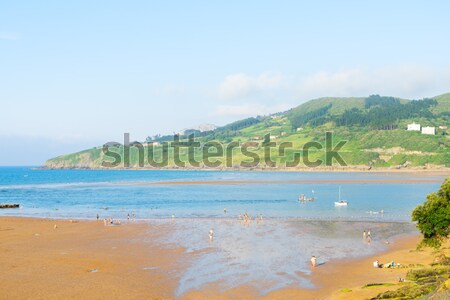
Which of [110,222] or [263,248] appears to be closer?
[263,248]

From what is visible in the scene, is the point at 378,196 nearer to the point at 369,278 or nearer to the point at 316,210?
the point at 316,210

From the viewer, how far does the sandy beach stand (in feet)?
113

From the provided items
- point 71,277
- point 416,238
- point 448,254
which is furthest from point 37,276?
point 416,238

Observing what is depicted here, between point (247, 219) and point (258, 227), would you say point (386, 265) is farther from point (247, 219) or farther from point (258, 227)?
→ point (247, 219)

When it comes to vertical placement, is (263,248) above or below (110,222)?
below

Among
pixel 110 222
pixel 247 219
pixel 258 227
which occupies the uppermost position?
pixel 247 219

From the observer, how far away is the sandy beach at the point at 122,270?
34.4 m

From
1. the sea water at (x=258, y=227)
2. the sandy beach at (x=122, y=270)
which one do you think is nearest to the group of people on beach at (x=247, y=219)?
the sea water at (x=258, y=227)

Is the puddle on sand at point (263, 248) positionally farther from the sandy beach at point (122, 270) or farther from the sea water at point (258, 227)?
the sandy beach at point (122, 270)

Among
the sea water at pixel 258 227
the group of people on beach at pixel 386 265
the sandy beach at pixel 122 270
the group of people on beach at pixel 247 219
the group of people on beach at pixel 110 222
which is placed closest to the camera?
the sandy beach at pixel 122 270

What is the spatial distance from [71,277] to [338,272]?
2349 centimetres

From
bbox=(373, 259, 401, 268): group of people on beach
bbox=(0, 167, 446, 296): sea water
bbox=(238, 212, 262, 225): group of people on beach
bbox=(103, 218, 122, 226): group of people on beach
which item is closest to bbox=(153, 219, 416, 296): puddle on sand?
bbox=(0, 167, 446, 296): sea water

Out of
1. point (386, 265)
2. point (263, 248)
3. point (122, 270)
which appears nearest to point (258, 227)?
point (263, 248)

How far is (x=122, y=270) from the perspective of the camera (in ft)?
138
